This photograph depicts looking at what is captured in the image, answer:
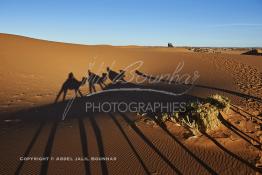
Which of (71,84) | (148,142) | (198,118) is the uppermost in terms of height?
(198,118)


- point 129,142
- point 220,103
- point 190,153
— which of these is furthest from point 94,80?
point 190,153

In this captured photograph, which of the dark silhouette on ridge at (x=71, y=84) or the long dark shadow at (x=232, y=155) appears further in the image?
the dark silhouette on ridge at (x=71, y=84)

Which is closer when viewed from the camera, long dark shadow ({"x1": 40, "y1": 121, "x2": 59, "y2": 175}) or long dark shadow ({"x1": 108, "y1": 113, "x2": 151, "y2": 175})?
long dark shadow ({"x1": 40, "y1": 121, "x2": 59, "y2": 175})

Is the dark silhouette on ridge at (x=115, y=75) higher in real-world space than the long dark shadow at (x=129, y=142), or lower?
higher

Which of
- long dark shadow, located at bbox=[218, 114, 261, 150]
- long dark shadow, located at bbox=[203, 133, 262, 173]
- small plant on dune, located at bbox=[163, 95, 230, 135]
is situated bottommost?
long dark shadow, located at bbox=[203, 133, 262, 173]

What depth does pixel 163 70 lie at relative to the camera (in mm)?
24438

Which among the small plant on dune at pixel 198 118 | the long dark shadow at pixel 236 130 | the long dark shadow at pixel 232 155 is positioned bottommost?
the long dark shadow at pixel 232 155

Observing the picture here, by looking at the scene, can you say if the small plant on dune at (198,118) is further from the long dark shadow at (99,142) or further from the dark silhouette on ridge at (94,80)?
the dark silhouette on ridge at (94,80)

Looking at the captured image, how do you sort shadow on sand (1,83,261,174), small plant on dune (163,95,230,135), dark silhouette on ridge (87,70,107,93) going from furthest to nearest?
dark silhouette on ridge (87,70,107,93), small plant on dune (163,95,230,135), shadow on sand (1,83,261,174)

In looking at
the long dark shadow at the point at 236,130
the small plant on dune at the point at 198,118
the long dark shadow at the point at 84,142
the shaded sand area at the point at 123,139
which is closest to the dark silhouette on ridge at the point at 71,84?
the shaded sand area at the point at 123,139

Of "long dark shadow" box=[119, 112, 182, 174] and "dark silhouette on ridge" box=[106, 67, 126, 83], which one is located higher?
"dark silhouette on ridge" box=[106, 67, 126, 83]

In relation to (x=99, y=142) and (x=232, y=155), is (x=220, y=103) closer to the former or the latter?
(x=232, y=155)

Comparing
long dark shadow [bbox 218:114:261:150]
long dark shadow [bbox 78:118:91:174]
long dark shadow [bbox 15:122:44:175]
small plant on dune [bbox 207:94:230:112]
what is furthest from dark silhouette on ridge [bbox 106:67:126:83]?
long dark shadow [bbox 218:114:261:150]

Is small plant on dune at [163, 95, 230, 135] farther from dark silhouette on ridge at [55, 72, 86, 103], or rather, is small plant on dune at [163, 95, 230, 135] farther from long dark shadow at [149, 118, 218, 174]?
dark silhouette on ridge at [55, 72, 86, 103]
